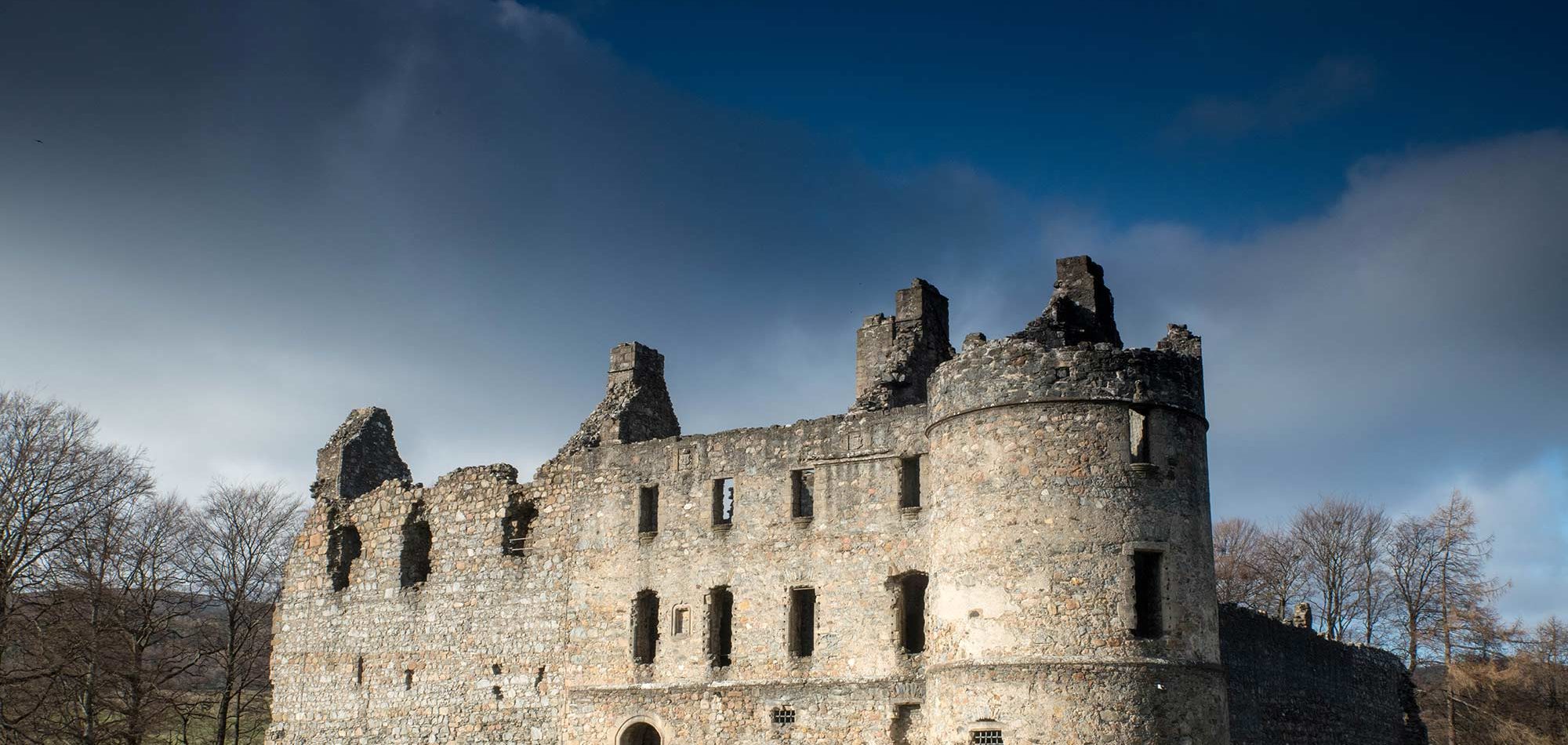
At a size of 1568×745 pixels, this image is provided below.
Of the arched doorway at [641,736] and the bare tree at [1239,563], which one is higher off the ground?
the bare tree at [1239,563]

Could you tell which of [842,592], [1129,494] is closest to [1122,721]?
[1129,494]

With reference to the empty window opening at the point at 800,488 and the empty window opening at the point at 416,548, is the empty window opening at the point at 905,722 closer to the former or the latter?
the empty window opening at the point at 800,488

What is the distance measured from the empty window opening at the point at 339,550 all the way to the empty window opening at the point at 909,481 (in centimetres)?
1310

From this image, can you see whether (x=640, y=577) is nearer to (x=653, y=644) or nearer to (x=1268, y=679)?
(x=653, y=644)

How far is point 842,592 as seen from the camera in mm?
23141

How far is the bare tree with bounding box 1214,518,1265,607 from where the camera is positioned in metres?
55.6

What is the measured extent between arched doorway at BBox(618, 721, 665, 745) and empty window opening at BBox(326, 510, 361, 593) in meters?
8.23

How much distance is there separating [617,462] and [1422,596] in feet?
107

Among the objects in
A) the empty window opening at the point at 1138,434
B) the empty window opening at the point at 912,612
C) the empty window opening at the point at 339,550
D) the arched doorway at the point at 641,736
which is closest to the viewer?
the empty window opening at the point at 1138,434

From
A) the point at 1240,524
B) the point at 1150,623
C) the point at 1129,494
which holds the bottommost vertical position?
the point at 1150,623

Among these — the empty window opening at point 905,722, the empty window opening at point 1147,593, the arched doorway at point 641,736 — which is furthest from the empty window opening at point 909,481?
the arched doorway at point 641,736

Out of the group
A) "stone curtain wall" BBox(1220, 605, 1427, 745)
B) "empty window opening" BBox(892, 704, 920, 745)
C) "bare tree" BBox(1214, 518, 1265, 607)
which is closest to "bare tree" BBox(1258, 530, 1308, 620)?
"bare tree" BBox(1214, 518, 1265, 607)

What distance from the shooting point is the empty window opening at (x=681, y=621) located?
981 inches

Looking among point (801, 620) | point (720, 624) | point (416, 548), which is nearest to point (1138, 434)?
point (801, 620)
